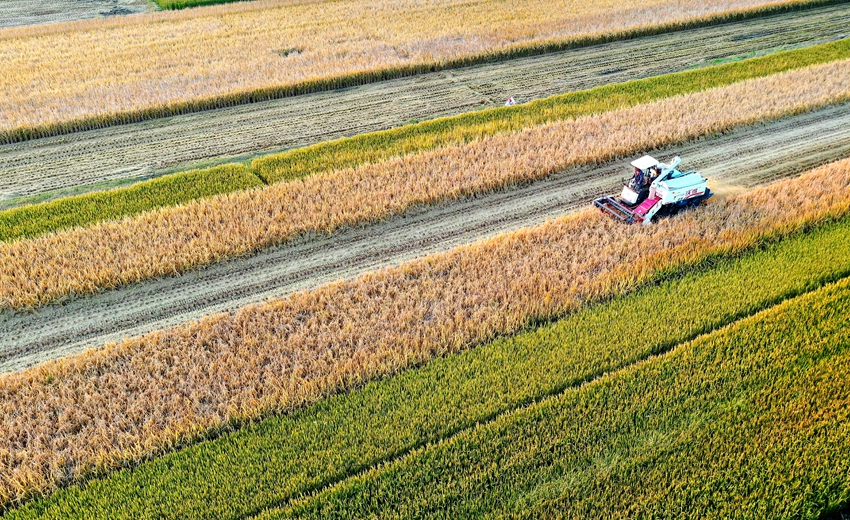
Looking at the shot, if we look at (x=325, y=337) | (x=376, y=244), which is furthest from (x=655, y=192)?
(x=325, y=337)

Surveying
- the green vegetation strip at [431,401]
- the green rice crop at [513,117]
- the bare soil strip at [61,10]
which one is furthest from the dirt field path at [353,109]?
the bare soil strip at [61,10]

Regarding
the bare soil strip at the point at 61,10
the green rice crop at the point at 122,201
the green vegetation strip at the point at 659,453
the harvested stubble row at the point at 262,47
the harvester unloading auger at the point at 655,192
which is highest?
the bare soil strip at the point at 61,10

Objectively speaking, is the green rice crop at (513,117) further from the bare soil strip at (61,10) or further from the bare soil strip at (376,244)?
the bare soil strip at (61,10)

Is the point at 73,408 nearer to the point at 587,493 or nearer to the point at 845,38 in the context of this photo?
the point at 587,493

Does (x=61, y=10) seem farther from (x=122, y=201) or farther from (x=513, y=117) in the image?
(x=513, y=117)

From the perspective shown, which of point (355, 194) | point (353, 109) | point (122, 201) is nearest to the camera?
point (355, 194)

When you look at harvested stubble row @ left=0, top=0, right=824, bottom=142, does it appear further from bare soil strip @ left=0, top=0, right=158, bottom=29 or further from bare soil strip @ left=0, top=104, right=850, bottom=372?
bare soil strip @ left=0, top=104, right=850, bottom=372

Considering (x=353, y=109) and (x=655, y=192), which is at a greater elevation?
(x=353, y=109)
